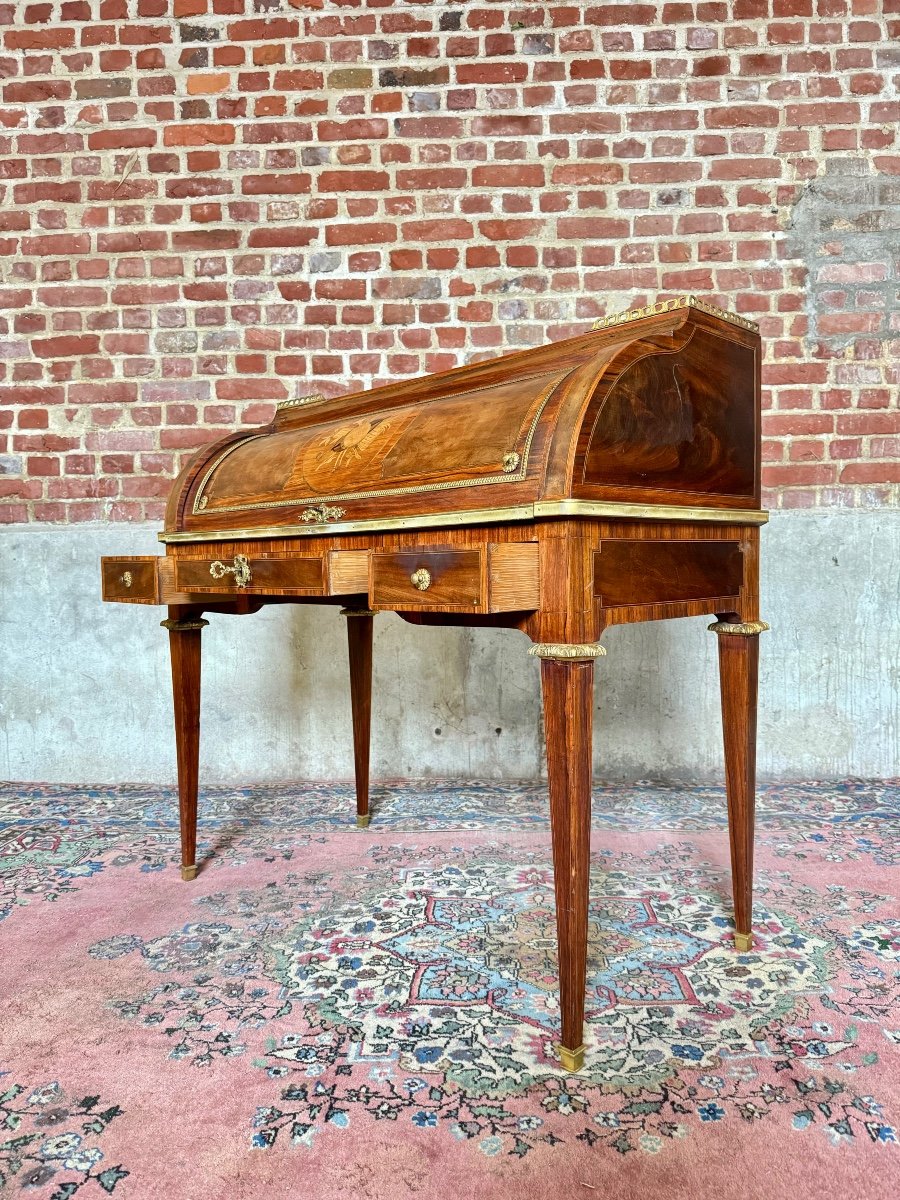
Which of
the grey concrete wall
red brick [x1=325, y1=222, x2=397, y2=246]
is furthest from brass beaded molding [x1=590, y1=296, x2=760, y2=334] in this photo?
red brick [x1=325, y1=222, x2=397, y2=246]

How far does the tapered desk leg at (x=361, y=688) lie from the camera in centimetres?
261

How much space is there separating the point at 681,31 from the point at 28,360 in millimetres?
2842

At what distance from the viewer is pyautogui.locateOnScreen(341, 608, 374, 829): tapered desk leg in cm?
261

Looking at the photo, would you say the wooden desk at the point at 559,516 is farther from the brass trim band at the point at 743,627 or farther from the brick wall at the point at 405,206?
the brick wall at the point at 405,206

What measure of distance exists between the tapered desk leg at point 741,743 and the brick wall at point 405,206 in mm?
1503

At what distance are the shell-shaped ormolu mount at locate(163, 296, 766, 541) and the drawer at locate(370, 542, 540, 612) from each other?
6 centimetres

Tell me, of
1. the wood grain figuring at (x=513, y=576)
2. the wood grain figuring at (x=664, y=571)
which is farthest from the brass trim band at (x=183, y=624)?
the wood grain figuring at (x=664, y=571)

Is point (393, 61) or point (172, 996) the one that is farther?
point (393, 61)

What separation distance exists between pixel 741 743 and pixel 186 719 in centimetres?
148

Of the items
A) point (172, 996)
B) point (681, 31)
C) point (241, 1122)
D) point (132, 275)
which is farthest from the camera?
point (132, 275)

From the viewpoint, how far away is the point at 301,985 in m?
1.66

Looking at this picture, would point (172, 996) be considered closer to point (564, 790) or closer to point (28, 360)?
point (564, 790)

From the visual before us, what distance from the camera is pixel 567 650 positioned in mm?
1304

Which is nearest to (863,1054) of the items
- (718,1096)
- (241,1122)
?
(718,1096)
